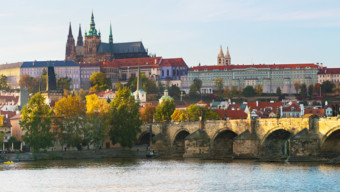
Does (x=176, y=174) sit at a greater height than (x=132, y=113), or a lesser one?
lesser

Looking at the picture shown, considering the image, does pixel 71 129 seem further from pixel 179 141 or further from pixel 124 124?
pixel 179 141

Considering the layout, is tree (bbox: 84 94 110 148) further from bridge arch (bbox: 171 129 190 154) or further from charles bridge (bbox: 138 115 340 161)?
bridge arch (bbox: 171 129 190 154)

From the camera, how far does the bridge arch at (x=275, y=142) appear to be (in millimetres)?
80938

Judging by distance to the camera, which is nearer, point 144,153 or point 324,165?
point 324,165

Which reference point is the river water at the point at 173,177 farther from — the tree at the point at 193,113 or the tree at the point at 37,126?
the tree at the point at 193,113

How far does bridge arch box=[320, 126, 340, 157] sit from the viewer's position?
241ft

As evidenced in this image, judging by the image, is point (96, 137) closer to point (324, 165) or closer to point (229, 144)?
point (229, 144)

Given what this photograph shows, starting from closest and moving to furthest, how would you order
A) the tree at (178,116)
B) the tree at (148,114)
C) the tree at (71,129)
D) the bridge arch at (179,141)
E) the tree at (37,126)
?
the tree at (37,126)
the tree at (71,129)
the bridge arch at (179,141)
the tree at (178,116)
the tree at (148,114)

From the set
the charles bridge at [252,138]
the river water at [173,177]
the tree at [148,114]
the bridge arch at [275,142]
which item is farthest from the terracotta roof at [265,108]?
the river water at [173,177]

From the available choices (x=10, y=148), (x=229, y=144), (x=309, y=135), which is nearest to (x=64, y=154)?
(x=10, y=148)


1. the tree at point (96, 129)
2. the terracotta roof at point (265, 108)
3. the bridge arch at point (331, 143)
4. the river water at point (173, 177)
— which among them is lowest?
the river water at point (173, 177)

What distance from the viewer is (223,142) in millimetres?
90750

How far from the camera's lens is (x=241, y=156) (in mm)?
83562

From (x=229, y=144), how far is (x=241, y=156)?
763 cm
